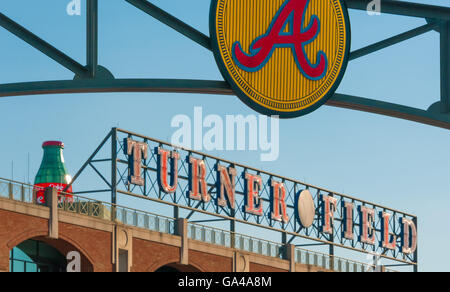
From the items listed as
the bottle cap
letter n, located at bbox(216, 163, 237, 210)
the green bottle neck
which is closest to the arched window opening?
letter n, located at bbox(216, 163, 237, 210)

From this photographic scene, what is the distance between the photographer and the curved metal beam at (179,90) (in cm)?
1005

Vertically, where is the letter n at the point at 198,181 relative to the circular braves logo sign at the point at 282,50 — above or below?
above

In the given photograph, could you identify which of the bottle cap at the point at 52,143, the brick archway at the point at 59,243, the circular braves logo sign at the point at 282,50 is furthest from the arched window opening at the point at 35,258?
the bottle cap at the point at 52,143

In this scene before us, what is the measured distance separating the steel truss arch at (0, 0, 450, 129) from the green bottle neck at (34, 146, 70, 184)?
95729 mm

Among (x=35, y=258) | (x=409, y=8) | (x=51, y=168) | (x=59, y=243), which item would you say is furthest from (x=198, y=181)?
(x=409, y=8)

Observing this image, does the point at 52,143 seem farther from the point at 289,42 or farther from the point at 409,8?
the point at 289,42

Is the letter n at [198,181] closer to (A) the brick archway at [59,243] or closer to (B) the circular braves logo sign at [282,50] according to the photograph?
(A) the brick archway at [59,243]

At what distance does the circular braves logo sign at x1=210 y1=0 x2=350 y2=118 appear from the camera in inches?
453

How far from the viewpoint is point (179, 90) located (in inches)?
430

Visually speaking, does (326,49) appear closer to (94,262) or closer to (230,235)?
(94,262)

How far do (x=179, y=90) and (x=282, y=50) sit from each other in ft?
4.58

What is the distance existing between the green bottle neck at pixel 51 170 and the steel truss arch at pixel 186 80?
95729 mm

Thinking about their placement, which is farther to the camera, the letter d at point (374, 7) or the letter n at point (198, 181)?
the letter n at point (198, 181)
